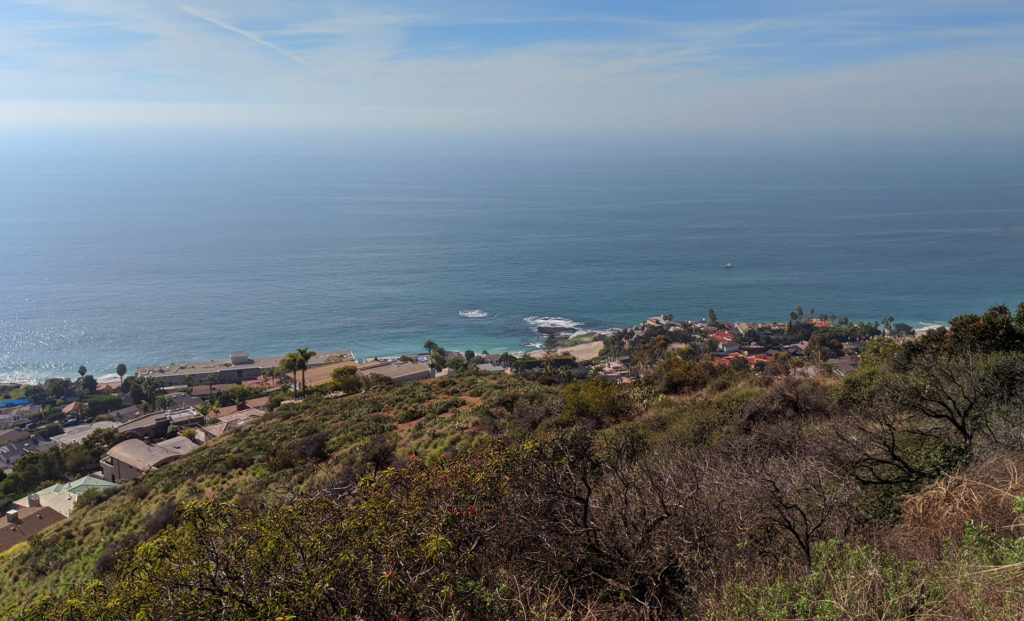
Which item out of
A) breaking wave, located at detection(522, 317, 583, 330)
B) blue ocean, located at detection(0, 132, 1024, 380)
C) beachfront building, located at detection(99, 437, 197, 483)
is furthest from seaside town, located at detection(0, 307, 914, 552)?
blue ocean, located at detection(0, 132, 1024, 380)

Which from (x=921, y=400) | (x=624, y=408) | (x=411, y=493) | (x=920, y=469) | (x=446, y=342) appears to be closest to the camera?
(x=411, y=493)

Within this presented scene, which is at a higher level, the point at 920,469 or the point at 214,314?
the point at 920,469

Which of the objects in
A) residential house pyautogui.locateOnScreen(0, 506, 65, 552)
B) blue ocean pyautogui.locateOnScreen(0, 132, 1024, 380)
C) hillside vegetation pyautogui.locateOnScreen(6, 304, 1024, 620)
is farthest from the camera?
blue ocean pyautogui.locateOnScreen(0, 132, 1024, 380)

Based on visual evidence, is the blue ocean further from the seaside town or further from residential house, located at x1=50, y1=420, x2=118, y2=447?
residential house, located at x1=50, y1=420, x2=118, y2=447

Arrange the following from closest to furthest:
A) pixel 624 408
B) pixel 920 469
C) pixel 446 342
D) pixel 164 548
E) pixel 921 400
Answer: pixel 164 548
pixel 920 469
pixel 921 400
pixel 624 408
pixel 446 342

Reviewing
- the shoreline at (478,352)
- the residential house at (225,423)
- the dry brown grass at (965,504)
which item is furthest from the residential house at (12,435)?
the dry brown grass at (965,504)

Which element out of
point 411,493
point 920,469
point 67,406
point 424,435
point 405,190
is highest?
point 405,190

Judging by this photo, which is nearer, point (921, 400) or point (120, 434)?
point (921, 400)

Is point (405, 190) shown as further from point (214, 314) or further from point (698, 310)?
point (698, 310)

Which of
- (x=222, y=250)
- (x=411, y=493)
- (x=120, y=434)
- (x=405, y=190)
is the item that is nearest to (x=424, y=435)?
(x=411, y=493)
